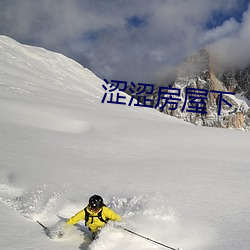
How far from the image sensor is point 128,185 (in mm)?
7906

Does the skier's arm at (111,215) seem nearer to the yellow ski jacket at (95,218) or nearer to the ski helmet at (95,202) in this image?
the yellow ski jacket at (95,218)

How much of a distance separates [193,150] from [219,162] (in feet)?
6.24

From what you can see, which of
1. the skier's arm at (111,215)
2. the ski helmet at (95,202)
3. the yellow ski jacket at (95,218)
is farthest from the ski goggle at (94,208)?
the skier's arm at (111,215)

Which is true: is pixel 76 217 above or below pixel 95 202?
below

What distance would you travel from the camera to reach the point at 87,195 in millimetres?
7293

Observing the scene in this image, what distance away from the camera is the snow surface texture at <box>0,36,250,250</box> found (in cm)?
545

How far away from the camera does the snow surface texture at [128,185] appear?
5.45 m

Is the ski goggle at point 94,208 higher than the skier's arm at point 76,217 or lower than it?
higher

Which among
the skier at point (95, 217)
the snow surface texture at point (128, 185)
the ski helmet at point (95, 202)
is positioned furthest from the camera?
the skier at point (95, 217)

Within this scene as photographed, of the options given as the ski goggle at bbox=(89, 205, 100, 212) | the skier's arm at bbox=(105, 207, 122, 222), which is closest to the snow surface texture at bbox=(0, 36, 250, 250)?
the skier's arm at bbox=(105, 207, 122, 222)

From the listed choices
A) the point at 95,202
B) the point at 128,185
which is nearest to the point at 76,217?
the point at 95,202

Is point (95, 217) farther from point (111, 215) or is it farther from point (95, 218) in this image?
point (111, 215)

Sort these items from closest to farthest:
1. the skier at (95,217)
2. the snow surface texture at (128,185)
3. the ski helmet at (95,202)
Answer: the snow surface texture at (128,185), the ski helmet at (95,202), the skier at (95,217)

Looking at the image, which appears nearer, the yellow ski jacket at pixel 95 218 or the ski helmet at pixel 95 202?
the ski helmet at pixel 95 202
